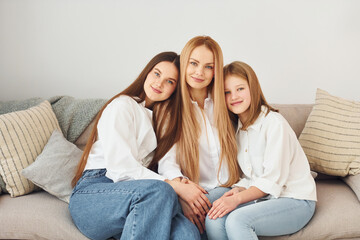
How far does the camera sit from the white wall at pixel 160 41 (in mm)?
2129

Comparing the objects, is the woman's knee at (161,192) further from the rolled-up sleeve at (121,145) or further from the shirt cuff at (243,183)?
the shirt cuff at (243,183)

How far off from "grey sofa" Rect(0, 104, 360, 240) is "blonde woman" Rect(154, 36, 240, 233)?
1.26ft

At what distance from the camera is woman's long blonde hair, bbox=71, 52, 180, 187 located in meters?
1.55

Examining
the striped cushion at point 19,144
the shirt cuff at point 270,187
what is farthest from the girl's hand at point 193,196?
the striped cushion at point 19,144

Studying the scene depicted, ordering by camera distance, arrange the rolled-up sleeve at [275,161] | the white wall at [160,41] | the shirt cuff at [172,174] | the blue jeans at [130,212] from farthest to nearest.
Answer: the white wall at [160,41] < the shirt cuff at [172,174] < the rolled-up sleeve at [275,161] < the blue jeans at [130,212]

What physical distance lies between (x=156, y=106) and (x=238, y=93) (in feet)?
1.25

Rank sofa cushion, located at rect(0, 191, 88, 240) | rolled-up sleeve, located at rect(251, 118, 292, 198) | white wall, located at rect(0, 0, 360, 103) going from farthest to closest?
white wall, located at rect(0, 0, 360, 103)
rolled-up sleeve, located at rect(251, 118, 292, 198)
sofa cushion, located at rect(0, 191, 88, 240)

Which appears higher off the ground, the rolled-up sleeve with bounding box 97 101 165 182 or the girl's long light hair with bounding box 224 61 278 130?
the girl's long light hair with bounding box 224 61 278 130

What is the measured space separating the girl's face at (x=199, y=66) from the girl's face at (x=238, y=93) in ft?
0.34

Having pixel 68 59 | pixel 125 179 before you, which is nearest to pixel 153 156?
pixel 125 179

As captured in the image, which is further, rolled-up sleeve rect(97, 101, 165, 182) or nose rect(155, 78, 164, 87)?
nose rect(155, 78, 164, 87)

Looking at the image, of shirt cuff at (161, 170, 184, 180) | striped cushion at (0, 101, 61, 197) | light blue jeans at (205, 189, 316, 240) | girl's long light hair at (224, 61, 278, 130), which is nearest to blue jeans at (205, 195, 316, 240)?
light blue jeans at (205, 189, 316, 240)

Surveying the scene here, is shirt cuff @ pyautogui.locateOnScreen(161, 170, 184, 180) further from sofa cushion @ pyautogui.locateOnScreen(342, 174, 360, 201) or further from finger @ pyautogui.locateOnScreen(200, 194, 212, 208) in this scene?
sofa cushion @ pyautogui.locateOnScreen(342, 174, 360, 201)

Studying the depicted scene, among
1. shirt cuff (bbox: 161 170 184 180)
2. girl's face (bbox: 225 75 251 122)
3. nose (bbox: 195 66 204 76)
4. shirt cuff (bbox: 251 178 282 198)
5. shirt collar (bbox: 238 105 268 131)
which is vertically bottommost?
shirt cuff (bbox: 161 170 184 180)
